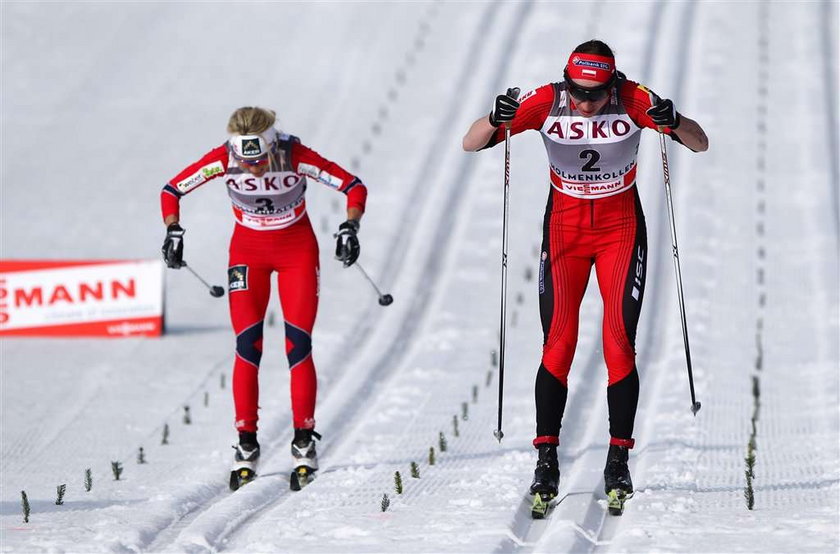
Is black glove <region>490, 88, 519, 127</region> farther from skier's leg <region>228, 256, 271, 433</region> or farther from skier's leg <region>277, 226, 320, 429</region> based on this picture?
skier's leg <region>228, 256, 271, 433</region>

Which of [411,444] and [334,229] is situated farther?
[334,229]

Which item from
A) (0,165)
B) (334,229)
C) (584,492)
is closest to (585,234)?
(584,492)

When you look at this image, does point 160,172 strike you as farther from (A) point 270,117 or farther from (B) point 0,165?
(A) point 270,117

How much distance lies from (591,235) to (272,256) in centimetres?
189

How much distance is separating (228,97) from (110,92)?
5.68ft

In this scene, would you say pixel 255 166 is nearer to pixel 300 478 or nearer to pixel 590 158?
pixel 300 478

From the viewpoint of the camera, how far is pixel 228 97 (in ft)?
61.4

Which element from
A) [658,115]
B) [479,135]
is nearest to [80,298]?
[479,135]

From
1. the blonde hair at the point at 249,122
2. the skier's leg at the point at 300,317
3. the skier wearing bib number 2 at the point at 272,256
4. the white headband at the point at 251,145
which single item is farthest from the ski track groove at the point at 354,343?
the blonde hair at the point at 249,122

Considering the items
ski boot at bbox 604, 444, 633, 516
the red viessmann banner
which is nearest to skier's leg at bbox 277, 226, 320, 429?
ski boot at bbox 604, 444, 633, 516

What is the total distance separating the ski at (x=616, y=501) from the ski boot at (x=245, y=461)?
2091mm

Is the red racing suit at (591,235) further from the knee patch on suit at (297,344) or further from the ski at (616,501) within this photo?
the knee patch on suit at (297,344)

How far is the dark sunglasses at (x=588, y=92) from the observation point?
18.6 ft

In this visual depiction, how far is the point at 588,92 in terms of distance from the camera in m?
5.67
